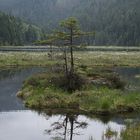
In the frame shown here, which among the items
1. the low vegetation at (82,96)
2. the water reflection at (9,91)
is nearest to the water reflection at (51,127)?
the low vegetation at (82,96)

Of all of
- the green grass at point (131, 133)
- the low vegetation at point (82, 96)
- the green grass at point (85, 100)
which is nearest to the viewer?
the green grass at point (131, 133)

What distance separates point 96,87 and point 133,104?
9294 millimetres

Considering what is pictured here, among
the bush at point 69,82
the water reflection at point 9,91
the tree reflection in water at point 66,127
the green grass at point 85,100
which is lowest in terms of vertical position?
the water reflection at point 9,91

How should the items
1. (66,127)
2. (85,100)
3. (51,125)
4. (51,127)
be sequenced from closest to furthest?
(66,127)
(51,127)
(51,125)
(85,100)

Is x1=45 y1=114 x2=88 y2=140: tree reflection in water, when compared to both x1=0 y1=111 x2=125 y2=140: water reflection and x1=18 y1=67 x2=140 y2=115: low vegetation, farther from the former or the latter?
x1=18 y1=67 x2=140 y2=115: low vegetation

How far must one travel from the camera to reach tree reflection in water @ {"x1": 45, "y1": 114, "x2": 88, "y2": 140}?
32719 mm

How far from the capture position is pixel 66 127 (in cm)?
3578

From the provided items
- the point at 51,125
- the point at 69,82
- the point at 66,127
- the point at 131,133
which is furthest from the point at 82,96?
the point at 131,133

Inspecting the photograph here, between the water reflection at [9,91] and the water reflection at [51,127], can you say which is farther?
the water reflection at [9,91]

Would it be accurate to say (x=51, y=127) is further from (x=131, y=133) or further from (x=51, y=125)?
(x=131, y=133)

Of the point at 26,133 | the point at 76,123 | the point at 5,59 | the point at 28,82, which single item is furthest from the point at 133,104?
the point at 5,59

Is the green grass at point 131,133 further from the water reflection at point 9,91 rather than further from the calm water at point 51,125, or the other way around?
the water reflection at point 9,91

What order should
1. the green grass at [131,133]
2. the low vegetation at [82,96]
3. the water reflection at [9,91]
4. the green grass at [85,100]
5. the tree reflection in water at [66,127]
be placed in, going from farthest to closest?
1. the water reflection at [9,91]
2. the low vegetation at [82,96]
3. the green grass at [85,100]
4. the tree reflection in water at [66,127]
5. the green grass at [131,133]

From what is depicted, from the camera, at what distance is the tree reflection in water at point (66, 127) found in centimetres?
3272
